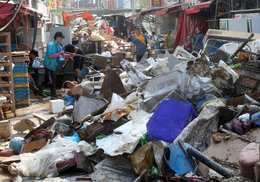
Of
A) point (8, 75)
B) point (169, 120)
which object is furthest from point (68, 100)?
point (169, 120)

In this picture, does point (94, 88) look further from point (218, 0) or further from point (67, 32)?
point (218, 0)

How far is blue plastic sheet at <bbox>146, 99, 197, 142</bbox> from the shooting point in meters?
3.74

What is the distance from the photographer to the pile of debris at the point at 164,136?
3143mm

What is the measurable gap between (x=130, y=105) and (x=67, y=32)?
9362 millimetres

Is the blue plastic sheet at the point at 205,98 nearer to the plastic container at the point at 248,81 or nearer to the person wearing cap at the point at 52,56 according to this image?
the plastic container at the point at 248,81

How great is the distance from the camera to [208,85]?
503 centimetres

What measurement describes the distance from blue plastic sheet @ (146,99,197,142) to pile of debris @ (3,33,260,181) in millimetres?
12

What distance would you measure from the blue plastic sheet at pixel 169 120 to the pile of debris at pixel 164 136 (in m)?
0.01

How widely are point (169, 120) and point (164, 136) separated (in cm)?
24

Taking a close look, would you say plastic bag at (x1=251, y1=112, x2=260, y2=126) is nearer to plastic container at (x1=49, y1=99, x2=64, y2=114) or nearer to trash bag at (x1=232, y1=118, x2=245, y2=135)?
trash bag at (x1=232, y1=118, x2=245, y2=135)

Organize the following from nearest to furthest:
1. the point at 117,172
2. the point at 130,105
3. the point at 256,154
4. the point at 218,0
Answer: the point at 256,154 < the point at 117,172 < the point at 130,105 < the point at 218,0

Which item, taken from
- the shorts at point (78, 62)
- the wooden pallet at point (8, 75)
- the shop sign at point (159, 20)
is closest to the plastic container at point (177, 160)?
the wooden pallet at point (8, 75)

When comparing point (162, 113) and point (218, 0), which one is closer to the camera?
point (162, 113)

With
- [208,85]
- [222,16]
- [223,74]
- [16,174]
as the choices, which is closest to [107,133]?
[16,174]
